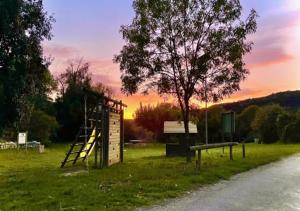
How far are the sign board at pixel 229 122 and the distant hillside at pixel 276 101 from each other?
5579 cm

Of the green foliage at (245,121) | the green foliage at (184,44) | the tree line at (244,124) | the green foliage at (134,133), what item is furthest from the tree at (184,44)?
the green foliage at (245,121)

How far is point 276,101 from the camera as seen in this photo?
91.8 meters

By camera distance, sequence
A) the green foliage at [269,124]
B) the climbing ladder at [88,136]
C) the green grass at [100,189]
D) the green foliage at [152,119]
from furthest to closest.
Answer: the green foliage at [152,119] → the green foliage at [269,124] → the climbing ladder at [88,136] → the green grass at [100,189]

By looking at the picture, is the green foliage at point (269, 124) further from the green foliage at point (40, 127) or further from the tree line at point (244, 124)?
the green foliage at point (40, 127)

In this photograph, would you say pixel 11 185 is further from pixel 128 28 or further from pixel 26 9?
pixel 128 28

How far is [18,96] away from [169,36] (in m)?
7.34

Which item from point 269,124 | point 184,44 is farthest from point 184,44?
point 269,124

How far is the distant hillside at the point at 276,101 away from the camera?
85.8 m

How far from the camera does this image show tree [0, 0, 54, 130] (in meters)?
18.7

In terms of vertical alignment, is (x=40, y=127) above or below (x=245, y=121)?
below

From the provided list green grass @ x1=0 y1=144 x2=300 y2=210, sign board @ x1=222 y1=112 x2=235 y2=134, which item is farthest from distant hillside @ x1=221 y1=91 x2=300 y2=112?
green grass @ x1=0 y1=144 x2=300 y2=210

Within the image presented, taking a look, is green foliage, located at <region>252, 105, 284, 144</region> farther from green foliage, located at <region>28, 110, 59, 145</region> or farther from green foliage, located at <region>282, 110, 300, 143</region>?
green foliage, located at <region>28, 110, 59, 145</region>

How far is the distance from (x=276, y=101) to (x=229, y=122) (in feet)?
223

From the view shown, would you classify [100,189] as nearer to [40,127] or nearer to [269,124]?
[40,127]
